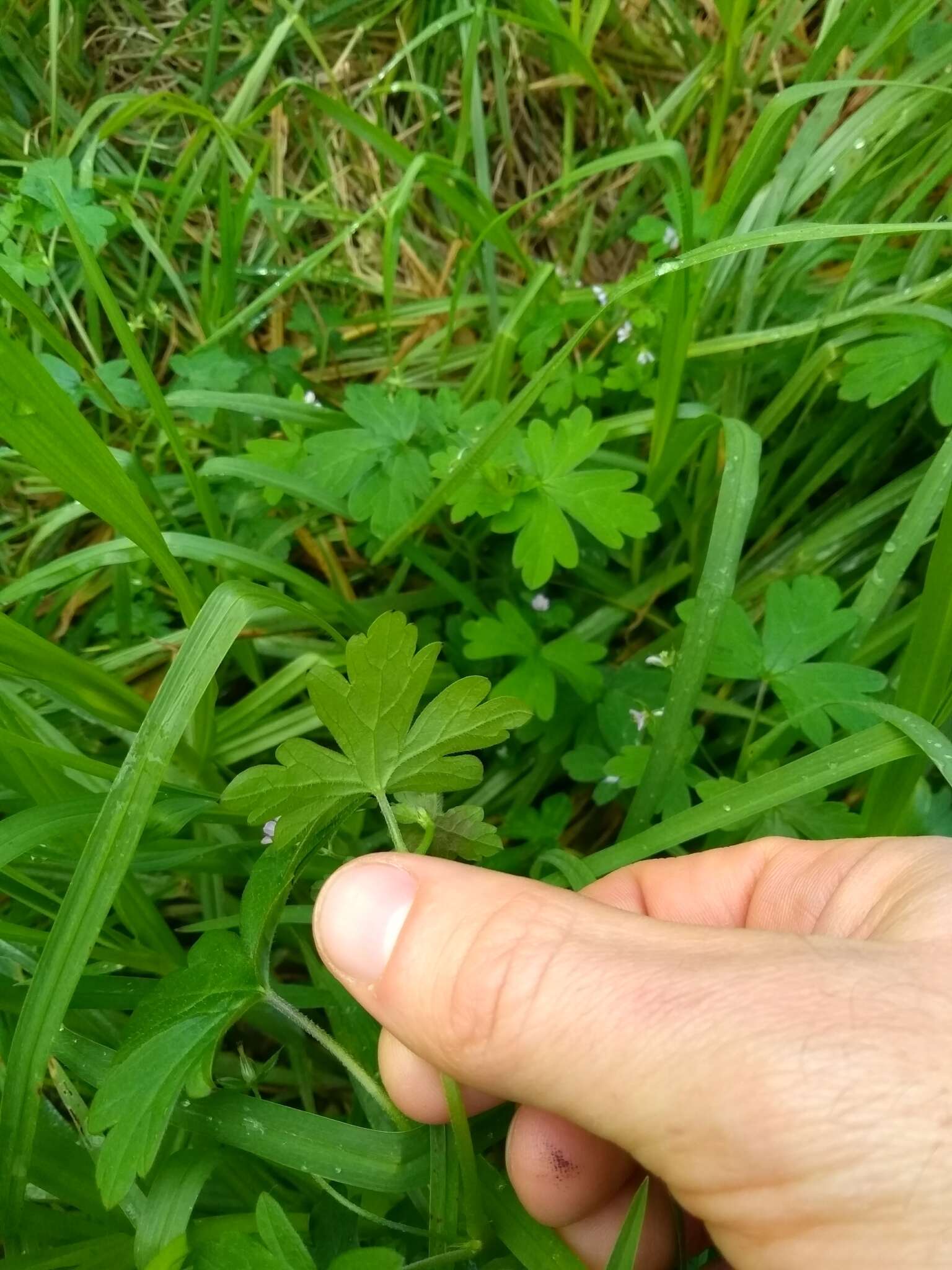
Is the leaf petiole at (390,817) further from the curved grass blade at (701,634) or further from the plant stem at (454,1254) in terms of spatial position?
the curved grass blade at (701,634)


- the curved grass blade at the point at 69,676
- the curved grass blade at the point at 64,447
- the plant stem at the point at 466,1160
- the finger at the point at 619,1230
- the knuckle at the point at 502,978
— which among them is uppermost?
the curved grass blade at the point at 64,447

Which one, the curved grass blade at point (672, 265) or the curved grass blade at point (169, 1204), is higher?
the curved grass blade at point (672, 265)

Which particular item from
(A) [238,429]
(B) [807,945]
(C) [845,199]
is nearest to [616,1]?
(C) [845,199]

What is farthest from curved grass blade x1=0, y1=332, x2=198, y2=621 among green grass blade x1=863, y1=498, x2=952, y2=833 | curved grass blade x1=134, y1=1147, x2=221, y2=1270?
green grass blade x1=863, y1=498, x2=952, y2=833

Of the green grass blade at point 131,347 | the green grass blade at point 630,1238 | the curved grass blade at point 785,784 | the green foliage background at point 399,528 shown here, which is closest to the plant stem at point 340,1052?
the green foliage background at point 399,528

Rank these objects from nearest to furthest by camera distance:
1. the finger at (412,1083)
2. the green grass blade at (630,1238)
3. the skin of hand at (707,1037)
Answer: the skin of hand at (707,1037), the green grass blade at (630,1238), the finger at (412,1083)

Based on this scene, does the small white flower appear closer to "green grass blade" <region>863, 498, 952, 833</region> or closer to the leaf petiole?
"green grass blade" <region>863, 498, 952, 833</region>

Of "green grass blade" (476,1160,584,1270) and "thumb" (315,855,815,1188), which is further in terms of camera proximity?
"green grass blade" (476,1160,584,1270)

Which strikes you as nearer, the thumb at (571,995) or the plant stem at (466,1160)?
the thumb at (571,995)
